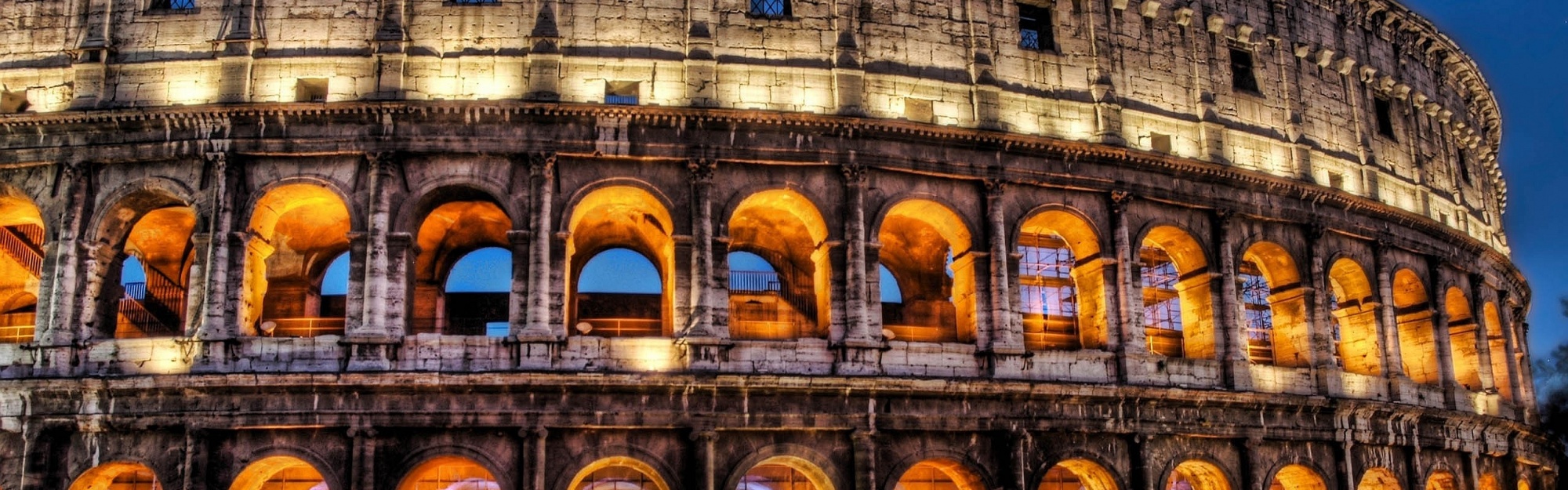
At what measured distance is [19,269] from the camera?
22.8 m

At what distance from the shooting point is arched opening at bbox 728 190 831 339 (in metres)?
23.4

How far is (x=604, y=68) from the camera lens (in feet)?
68.0

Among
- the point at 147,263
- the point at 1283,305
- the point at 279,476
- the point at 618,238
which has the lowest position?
the point at 279,476

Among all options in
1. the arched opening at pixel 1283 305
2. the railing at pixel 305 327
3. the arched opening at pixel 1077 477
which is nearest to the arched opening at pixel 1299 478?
the arched opening at pixel 1283 305

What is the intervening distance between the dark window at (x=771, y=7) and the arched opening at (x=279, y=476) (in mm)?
9205

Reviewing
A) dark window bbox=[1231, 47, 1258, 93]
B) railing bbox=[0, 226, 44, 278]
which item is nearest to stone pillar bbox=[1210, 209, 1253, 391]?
dark window bbox=[1231, 47, 1258, 93]

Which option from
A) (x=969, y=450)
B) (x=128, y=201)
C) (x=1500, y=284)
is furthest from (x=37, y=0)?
(x=1500, y=284)

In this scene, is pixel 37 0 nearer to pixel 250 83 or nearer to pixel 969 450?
pixel 250 83

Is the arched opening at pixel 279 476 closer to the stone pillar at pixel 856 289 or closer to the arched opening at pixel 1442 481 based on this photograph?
the stone pillar at pixel 856 289

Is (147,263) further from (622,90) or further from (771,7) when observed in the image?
(771,7)

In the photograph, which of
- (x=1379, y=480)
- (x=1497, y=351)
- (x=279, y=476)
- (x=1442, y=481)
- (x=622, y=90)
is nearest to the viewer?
(x=622, y=90)

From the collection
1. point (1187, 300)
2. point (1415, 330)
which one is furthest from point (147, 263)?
point (1415, 330)

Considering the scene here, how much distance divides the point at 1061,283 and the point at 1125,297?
12.4ft

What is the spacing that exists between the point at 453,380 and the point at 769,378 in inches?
164
